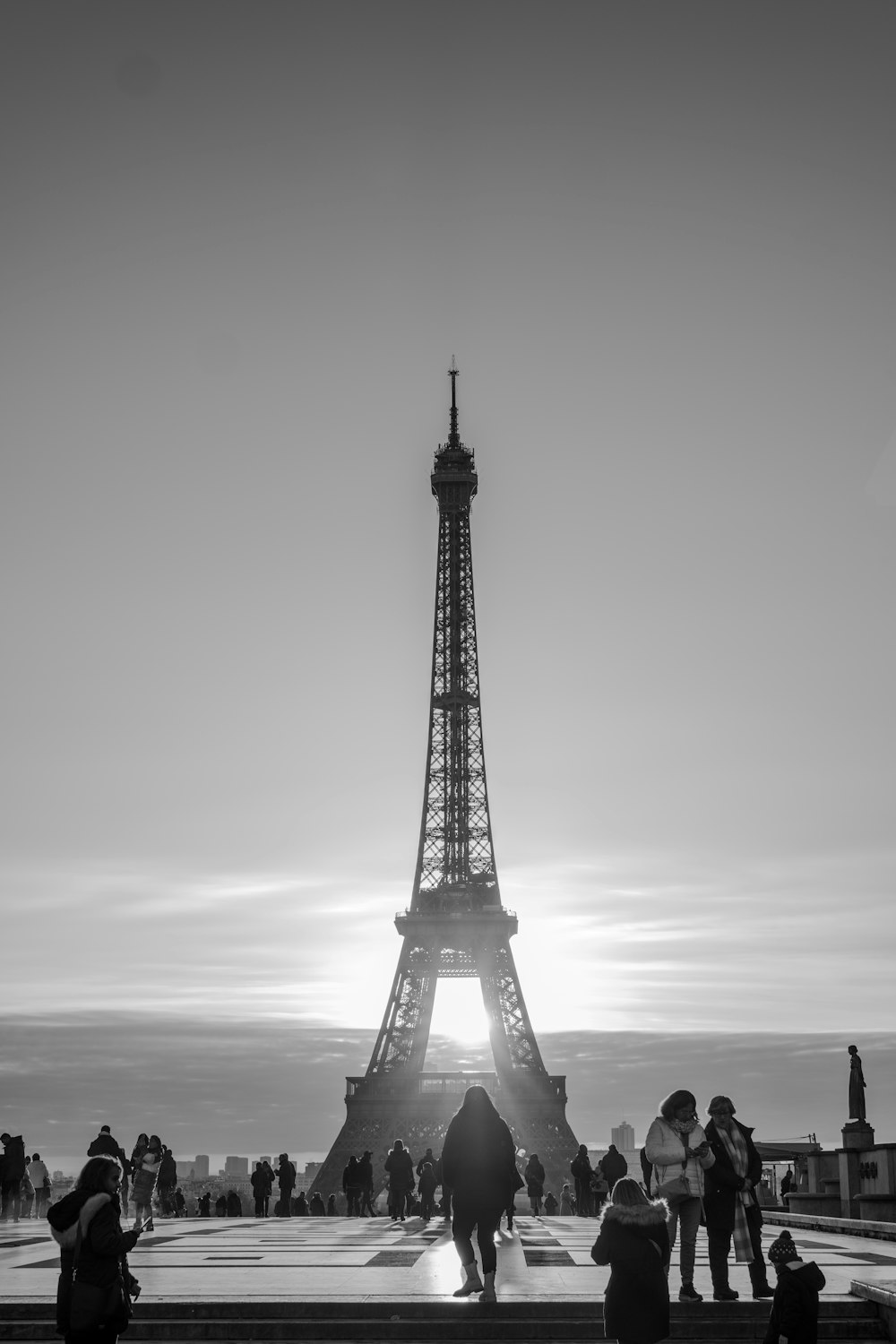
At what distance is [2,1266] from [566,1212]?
32726 millimetres

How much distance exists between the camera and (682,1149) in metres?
10.9

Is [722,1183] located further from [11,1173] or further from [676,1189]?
[11,1173]

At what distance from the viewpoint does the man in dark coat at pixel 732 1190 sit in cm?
1119

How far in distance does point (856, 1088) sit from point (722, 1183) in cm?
2725

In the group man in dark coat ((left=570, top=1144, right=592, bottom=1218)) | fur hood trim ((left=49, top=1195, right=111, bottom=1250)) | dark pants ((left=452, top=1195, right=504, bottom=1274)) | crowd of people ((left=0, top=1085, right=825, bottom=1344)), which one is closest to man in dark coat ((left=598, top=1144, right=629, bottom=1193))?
man in dark coat ((left=570, top=1144, right=592, bottom=1218))

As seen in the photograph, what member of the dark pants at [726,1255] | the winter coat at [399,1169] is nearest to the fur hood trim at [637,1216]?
the dark pants at [726,1255]

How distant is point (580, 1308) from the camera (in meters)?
10.5

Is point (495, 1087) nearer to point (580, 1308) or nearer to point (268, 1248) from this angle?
point (268, 1248)

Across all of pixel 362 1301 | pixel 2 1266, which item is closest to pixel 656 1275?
pixel 362 1301

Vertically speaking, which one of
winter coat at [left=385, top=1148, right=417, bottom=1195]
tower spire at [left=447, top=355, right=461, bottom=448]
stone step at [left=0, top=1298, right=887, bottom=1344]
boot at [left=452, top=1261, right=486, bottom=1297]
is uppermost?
tower spire at [left=447, top=355, right=461, bottom=448]

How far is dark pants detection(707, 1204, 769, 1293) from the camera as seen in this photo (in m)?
10.8

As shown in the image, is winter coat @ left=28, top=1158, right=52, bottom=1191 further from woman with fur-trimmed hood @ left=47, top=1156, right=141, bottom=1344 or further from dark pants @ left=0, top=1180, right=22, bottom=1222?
woman with fur-trimmed hood @ left=47, top=1156, right=141, bottom=1344

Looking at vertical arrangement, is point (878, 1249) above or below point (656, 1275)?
below

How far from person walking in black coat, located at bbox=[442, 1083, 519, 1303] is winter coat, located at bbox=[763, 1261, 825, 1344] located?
131 inches
